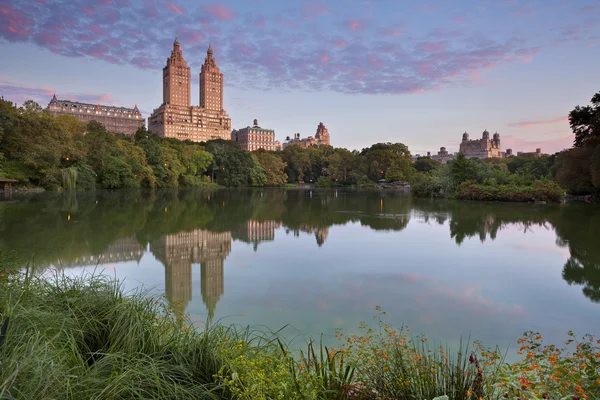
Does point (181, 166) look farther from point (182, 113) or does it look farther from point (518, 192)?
point (182, 113)

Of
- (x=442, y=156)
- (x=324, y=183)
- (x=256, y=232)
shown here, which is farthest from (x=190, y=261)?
(x=442, y=156)

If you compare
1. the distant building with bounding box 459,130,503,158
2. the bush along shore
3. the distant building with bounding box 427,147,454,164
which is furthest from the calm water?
the distant building with bounding box 427,147,454,164

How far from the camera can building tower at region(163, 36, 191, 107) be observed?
11819 centimetres

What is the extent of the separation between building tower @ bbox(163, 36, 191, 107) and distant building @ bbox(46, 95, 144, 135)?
34.4ft

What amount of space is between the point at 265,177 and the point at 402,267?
50.4m

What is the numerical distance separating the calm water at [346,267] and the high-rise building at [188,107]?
325 ft

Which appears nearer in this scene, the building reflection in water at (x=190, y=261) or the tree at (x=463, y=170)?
the building reflection in water at (x=190, y=261)

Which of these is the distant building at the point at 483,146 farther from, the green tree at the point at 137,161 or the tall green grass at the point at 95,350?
the tall green grass at the point at 95,350

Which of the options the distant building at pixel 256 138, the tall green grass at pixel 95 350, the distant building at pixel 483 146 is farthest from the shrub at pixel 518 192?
the distant building at pixel 483 146

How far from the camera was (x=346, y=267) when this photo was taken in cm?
826

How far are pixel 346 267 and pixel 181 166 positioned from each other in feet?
141

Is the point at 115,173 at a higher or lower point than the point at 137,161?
lower

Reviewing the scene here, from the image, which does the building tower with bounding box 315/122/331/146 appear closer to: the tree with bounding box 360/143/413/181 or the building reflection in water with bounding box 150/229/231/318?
the tree with bounding box 360/143/413/181

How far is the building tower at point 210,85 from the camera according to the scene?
12269 centimetres
